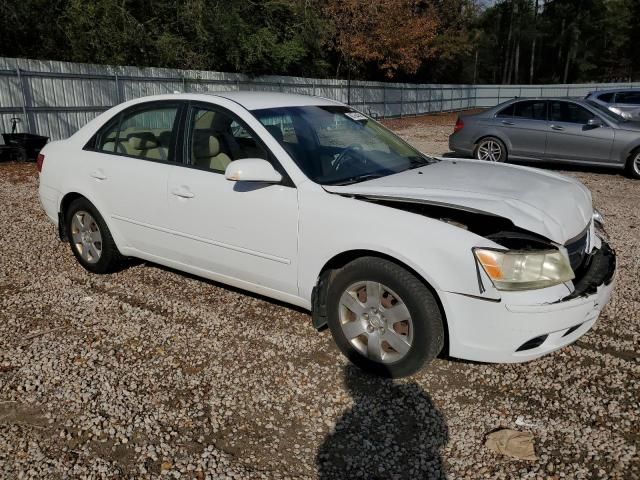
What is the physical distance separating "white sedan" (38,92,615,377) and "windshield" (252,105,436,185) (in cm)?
2

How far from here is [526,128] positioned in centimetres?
1099

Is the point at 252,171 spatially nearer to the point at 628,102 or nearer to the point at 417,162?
the point at 417,162

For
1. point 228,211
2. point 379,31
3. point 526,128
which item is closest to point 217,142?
point 228,211

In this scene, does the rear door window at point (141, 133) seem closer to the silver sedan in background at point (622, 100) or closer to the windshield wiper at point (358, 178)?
the windshield wiper at point (358, 178)

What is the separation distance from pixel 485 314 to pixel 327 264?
1.02 metres

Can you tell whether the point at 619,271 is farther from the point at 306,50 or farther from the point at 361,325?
the point at 306,50

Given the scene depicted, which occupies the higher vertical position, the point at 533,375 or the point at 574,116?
the point at 574,116

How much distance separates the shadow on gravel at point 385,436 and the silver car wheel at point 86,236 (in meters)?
2.84

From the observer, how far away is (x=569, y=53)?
64.4 meters

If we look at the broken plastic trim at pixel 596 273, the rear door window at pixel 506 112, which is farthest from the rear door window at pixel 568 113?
the broken plastic trim at pixel 596 273

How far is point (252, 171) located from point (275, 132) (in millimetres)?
515

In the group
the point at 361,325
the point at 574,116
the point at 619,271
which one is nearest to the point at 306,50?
the point at 574,116

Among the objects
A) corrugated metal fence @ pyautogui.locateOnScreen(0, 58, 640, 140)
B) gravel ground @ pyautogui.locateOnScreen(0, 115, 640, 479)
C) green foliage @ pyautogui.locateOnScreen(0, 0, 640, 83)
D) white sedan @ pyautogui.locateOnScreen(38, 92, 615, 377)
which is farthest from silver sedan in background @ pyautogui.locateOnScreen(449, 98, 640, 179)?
green foliage @ pyautogui.locateOnScreen(0, 0, 640, 83)

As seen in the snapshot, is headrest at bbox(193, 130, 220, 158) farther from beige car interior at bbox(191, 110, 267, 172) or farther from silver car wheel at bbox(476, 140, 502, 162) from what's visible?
silver car wheel at bbox(476, 140, 502, 162)
